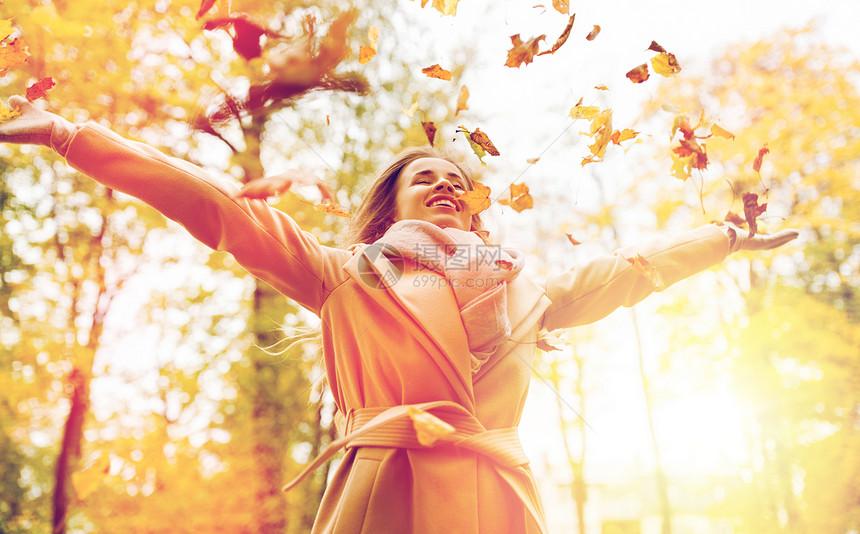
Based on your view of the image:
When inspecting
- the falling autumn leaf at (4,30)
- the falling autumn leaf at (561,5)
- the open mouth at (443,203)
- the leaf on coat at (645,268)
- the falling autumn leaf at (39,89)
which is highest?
the falling autumn leaf at (561,5)

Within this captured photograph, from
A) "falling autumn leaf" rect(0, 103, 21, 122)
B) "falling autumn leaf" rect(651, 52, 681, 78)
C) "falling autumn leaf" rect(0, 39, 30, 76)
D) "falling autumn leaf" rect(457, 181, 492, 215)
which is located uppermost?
"falling autumn leaf" rect(651, 52, 681, 78)

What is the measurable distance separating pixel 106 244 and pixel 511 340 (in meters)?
4.78

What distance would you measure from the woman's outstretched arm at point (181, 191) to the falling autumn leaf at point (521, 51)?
0.82 metres

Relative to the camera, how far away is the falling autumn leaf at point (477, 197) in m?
1.65

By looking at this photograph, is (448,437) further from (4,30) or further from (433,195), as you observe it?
(4,30)

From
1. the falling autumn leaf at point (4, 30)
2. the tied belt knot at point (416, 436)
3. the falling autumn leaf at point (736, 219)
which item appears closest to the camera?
the tied belt knot at point (416, 436)

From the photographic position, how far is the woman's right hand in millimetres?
A: 1146

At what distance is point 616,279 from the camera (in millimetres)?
1709

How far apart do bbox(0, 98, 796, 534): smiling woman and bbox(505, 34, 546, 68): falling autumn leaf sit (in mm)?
544

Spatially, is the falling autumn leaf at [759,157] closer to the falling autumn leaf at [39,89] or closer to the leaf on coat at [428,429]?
the leaf on coat at [428,429]

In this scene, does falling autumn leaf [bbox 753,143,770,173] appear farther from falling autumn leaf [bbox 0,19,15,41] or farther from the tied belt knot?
falling autumn leaf [bbox 0,19,15,41]

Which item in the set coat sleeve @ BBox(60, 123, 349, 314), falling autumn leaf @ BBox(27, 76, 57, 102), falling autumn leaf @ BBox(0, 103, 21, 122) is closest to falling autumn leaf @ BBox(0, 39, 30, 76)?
falling autumn leaf @ BBox(27, 76, 57, 102)

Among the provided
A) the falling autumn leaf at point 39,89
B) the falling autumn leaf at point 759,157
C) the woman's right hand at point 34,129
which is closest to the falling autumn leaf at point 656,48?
the falling autumn leaf at point 759,157

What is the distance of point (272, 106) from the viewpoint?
1.41m
